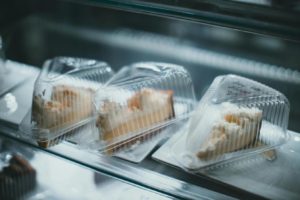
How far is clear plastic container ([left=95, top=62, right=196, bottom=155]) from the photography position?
0.96 m

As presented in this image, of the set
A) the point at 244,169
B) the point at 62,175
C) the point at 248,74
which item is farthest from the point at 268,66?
the point at 62,175

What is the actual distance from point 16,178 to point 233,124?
630 mm

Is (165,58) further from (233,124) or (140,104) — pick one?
(233,124)

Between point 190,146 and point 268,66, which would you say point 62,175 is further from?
point 268,66

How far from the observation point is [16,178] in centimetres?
121

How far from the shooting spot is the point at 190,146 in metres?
0.90

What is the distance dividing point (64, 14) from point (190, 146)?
0.75 m

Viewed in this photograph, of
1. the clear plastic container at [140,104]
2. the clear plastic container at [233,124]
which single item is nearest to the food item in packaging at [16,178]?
the clear plastic container at [140,104]

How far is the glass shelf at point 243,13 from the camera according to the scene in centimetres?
71

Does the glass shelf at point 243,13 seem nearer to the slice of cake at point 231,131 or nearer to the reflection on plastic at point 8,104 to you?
the slice of cake at point 231,131

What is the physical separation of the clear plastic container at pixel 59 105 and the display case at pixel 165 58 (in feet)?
0.08

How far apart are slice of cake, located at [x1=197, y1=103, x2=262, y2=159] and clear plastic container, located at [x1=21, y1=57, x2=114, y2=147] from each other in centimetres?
30

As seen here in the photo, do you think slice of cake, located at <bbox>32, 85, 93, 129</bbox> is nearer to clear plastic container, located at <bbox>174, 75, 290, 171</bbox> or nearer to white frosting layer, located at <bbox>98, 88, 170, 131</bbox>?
white frosting layer, located at <bbox>98, 88, 170, 131</bbox>

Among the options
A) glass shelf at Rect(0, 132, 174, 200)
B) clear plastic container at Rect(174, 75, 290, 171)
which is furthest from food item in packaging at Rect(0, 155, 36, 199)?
clear plastic container at Rect(174, 75, 290, 171)
